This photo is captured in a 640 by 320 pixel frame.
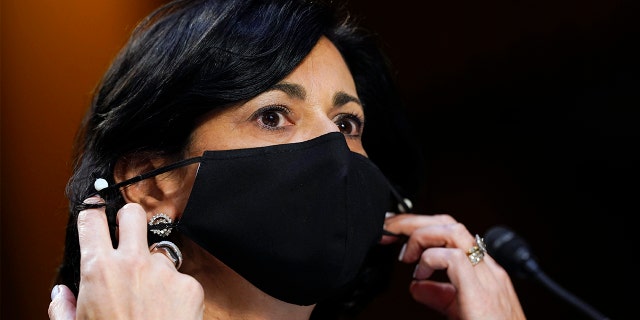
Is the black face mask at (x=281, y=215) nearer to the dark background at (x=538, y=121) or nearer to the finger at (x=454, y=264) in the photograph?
the finger at (x=454, y=264)

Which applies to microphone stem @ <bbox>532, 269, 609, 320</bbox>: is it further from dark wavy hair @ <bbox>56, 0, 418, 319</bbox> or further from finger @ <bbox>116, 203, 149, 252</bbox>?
finger @ <bbox>116, 203, 149, 252</bbox>

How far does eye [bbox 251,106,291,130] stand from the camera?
1390mm

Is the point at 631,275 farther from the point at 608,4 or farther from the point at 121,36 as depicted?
the point at 121,36

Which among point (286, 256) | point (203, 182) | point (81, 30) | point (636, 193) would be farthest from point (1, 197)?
point (636, 193)

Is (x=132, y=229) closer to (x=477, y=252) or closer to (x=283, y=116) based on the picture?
(x=283, y=116)

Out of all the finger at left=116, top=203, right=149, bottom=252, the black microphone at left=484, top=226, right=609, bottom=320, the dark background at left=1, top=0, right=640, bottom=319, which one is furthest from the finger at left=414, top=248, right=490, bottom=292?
the finger at left=116, top=203, right=149, bottom=252

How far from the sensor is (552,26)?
2.26m

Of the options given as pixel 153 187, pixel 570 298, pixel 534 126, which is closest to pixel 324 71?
pixel 153 187

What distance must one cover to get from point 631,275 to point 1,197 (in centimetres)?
190

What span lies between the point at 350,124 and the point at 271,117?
0.28 metres

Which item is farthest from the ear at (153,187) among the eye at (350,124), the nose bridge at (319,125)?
the eye at (350,124)

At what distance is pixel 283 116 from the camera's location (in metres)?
1.42

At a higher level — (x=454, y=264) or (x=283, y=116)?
(x=283, y=116)

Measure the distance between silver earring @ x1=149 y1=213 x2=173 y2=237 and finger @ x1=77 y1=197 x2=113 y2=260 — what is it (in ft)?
0.33
